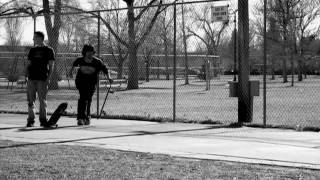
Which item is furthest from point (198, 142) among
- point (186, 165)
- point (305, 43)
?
point (305, 43)

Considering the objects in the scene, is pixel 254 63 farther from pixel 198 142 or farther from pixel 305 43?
pixel 198 142

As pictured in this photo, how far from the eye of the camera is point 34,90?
12.4m

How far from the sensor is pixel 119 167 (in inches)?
285

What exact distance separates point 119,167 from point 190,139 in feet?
10.4

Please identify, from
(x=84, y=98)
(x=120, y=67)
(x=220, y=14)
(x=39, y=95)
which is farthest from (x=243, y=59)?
(x=120, y=67)

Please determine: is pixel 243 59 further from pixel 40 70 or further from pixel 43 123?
pixel 43 123

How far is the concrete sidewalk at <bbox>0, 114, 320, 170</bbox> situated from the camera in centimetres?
825

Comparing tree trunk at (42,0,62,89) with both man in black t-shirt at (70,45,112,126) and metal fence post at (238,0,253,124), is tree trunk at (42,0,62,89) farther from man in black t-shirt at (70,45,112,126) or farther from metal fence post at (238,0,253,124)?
metal fence post at (238,0,253,124)

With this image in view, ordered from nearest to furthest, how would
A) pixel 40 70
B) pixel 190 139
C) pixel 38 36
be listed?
pixel 190 139
pixel 38 36
pixel 40 70

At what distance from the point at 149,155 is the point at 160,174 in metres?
1.50

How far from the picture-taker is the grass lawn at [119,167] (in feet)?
21.9

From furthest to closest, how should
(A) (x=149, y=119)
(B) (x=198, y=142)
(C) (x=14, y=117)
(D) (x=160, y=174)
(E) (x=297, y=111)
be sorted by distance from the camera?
(E) (x=297, y=111)
(C) (x=14, y=117)
(A) (x=149, y=119)
(B) (x=198, y=142)
(D) (x=160, y=174)

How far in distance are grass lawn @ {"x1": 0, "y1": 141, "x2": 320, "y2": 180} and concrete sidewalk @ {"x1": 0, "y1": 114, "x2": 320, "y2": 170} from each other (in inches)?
20.3

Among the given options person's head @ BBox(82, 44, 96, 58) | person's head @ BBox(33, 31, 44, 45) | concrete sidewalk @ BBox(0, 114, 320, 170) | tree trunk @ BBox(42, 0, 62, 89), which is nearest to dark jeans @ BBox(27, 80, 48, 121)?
concrete sidewalk @ BBox(0, 114, 320, 170)
